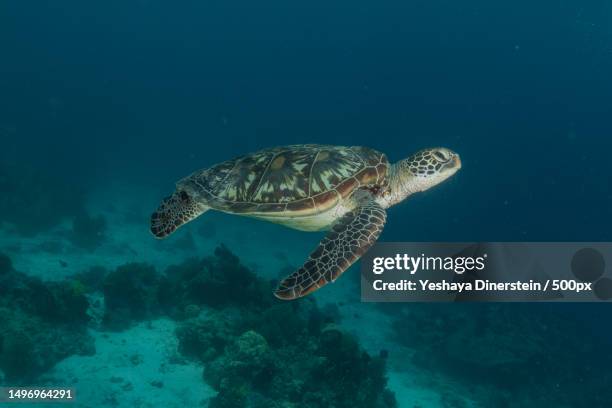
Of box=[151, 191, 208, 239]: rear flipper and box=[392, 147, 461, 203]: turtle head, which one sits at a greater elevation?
box=[392, 147, 461, 203]: turtle head

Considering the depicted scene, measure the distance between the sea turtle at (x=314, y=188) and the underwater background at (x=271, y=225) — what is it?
3.88 m

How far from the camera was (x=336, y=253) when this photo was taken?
14.7 feet

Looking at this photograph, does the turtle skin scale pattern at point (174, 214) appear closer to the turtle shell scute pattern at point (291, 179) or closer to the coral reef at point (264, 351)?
the turtle shell scute pattern at point (291, 179)

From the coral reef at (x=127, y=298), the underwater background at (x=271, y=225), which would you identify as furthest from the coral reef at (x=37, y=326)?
the coral reef at (x=127, y=298)

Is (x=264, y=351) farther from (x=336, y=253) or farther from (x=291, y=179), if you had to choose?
(x=336, y=253)

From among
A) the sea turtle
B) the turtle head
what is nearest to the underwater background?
the sea turtle

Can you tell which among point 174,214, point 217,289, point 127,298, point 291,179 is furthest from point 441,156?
point 127,298

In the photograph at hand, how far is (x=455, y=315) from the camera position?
19.0 metres

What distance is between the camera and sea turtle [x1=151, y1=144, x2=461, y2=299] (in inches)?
211

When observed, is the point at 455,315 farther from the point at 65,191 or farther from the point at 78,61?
the point at 78,61

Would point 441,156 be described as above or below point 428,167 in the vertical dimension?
above

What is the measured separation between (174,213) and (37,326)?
18.1ft

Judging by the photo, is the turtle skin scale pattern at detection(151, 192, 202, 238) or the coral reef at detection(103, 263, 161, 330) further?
the coral reef at detection(103, 263, 161, 330)

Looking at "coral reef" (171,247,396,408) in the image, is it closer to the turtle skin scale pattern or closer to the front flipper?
the turtle skin scale pattern
